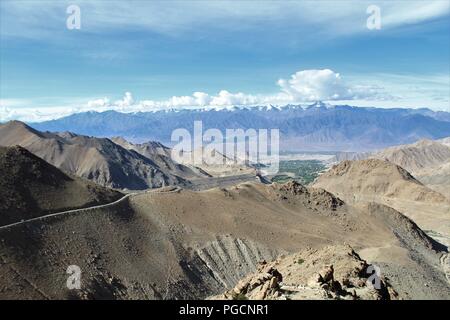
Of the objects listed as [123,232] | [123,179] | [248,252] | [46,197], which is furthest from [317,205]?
[123,179]

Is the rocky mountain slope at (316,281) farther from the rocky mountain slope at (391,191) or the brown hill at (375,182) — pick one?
the brown hill at (375,182)

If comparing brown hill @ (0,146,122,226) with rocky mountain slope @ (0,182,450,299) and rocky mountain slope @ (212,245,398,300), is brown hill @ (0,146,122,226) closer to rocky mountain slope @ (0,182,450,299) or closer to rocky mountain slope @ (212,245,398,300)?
rocky mountain slope @ (0,182,450,299)

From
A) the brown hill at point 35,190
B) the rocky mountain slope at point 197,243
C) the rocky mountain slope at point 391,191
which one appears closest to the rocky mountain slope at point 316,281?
the rocky mountain slope at point 197,243

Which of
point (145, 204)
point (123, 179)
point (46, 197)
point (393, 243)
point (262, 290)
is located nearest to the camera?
point (262, 290)

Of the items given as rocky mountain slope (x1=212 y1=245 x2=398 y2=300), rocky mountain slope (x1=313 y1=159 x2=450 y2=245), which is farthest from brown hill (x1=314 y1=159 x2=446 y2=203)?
rocky mountain slope (x1=212 y1=245 x2=398 y2=300)

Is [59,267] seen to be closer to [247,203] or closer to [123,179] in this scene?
[247,203]

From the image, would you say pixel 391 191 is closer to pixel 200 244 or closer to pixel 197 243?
pixel 200 244

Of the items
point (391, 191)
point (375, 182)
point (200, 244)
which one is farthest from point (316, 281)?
point (375, 182)
